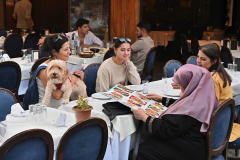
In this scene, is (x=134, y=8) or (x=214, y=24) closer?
(x=134, y=8)

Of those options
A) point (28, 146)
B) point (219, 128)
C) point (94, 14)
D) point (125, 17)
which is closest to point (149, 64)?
point (125, 17)

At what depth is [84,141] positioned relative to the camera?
1868 mm

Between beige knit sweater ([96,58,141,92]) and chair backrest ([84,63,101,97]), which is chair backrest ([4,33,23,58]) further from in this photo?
beige knit sweater ([96,58,141,92])

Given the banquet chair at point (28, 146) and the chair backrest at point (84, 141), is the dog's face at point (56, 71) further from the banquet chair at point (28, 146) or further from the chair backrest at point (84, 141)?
the banquet chair at point (28, 146)

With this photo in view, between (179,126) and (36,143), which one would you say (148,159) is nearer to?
(179,126)

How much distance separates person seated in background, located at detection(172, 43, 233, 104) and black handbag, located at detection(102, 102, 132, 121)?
0.85 meters

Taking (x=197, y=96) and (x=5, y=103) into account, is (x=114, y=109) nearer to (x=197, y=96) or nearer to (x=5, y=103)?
Result: (x=197, y=96)

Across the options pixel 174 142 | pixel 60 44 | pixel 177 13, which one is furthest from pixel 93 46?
pixel 177 13

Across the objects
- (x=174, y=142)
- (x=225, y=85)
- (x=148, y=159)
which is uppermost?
(x=225, y=85)

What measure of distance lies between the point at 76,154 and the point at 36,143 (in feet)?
1.01

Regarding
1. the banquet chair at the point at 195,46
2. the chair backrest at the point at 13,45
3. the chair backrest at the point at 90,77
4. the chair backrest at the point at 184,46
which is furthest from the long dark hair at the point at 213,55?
the chair backrest at the point at 13,45

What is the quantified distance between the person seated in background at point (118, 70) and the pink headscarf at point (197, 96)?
1.42 meters

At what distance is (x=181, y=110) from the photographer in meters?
2.22

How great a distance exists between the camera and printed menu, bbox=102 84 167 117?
261 cm
